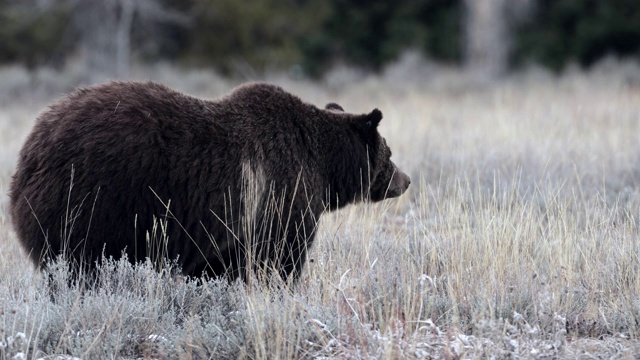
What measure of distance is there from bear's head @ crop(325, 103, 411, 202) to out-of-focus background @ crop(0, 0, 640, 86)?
13034 mm

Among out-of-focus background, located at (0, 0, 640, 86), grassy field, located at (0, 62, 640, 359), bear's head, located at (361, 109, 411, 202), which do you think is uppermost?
out-of-focus background, located at (0, 0, 640, 86)

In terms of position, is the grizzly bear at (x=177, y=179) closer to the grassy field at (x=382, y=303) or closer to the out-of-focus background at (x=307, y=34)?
the grassy field at (x=382, y=303)

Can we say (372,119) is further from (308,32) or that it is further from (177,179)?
(308,32)

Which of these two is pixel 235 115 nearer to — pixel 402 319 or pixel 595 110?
pixel 402 319

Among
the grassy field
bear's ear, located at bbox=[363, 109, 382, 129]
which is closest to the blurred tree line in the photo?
bear's ear, located at bbox=[363, 109, 382, 129]

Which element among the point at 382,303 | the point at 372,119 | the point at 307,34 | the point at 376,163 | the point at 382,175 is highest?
the point at 307,34

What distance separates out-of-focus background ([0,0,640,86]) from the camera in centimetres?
2069

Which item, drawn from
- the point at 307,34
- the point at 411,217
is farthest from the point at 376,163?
the point at 307,34

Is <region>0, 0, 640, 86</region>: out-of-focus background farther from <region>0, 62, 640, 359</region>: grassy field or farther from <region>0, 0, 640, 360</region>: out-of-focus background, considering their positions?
<region>0, 62, 640, 359</region>: grassy field

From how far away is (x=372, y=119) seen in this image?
6.60m

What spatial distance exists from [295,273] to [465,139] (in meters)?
6.45

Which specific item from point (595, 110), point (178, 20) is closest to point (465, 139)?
point (595, 110)

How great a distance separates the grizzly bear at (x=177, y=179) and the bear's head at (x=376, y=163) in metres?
0.33

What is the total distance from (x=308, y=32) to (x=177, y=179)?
22.0 m
